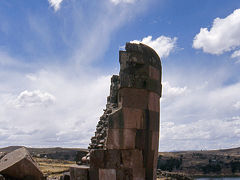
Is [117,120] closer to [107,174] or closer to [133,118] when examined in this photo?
[133,118]

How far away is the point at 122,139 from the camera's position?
322 inches

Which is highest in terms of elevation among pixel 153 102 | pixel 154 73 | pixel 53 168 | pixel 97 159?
pixel 154 73

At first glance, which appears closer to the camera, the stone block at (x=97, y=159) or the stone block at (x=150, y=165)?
the stone block at (x=97, y=159)

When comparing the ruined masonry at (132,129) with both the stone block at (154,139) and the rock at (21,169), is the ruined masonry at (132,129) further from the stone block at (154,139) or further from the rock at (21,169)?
the rock at (21,169)

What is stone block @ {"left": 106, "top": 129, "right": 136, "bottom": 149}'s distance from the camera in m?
8.18

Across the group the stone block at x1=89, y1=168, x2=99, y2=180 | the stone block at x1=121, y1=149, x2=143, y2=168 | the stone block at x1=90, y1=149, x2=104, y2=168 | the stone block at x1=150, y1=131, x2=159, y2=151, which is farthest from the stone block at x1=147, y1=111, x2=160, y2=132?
the stone block at x1=89, y1=168, x2=99, y2=180

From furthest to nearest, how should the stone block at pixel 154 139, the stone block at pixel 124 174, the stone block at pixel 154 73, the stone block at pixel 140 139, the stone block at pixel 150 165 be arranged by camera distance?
the stone block at pixel 154 73, the stone block at pixel 154 139, the stone block at pixel 150 165, the stone block at pixel 140 139, the stone block at pixel 124 174

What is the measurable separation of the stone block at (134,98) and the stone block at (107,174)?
1.96 metres

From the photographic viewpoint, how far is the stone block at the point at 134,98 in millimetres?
8422

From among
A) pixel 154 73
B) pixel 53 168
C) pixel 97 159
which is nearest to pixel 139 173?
pixel 97 159

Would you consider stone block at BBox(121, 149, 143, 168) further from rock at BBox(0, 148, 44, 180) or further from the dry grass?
the dry grass

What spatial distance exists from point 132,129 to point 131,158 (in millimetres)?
831

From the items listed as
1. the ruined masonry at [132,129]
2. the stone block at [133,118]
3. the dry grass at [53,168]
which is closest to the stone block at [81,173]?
the ruined masonry at [132,129]

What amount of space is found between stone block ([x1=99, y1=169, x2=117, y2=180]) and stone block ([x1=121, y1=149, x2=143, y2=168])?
0.41 metres
